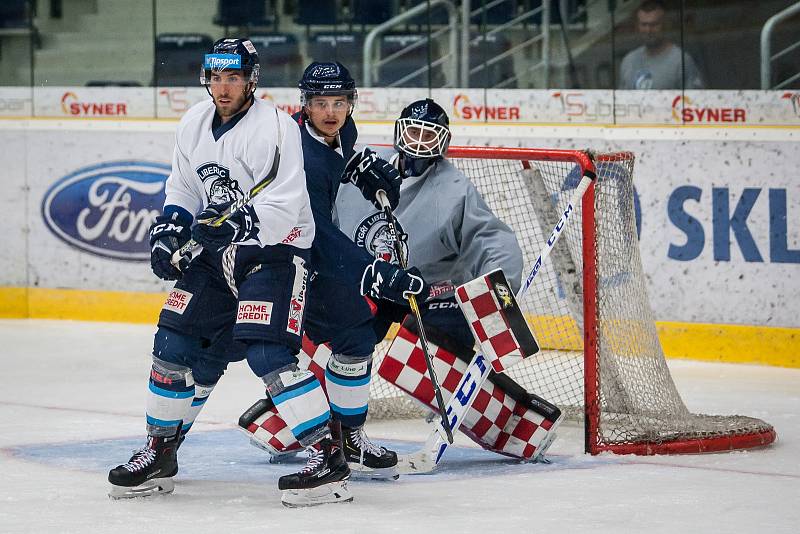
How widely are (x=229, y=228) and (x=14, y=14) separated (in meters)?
5.41

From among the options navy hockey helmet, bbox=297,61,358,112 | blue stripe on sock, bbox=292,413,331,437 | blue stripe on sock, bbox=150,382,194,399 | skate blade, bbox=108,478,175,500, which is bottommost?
skate blade, bbox=108,478,175,500

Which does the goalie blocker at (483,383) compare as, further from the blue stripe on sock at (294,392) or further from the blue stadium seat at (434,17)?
the blue stadium seat at (434,17)

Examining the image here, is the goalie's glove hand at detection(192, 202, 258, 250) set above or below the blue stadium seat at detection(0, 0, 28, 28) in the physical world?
below

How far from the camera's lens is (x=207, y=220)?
359cm

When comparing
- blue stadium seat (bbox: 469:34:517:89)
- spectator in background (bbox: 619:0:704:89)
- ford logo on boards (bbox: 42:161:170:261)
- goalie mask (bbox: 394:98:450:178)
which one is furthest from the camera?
ford logo on boards (bbox: 42:161:170:261)

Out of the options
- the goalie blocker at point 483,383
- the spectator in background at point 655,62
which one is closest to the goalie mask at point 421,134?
the goalie blocker at point 483,383

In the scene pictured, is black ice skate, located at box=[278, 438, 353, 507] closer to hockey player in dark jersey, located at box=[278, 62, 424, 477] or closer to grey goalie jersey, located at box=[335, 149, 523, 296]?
hockey player in dark jersey, located at box=[278, 62, 424, 477]

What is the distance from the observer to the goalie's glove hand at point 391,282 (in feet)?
12.7

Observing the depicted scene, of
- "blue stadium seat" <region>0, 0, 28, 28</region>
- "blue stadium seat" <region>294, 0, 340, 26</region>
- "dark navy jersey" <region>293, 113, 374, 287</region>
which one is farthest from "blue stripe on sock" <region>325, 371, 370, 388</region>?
"blue stadium seat" <region>0, 0, 28, 28</region>

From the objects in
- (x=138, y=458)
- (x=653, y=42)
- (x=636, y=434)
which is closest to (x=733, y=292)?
(x=653, y=42)

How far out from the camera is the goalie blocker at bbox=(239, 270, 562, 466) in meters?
4.15

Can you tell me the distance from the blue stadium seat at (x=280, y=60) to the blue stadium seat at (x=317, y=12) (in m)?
0.12

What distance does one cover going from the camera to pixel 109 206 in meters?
7.87

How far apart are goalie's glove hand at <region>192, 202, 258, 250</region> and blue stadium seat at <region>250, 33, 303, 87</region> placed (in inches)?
174
